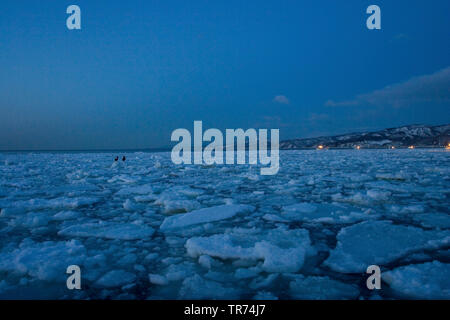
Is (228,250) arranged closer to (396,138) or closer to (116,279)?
(116,279)

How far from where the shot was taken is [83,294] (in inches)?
62.3

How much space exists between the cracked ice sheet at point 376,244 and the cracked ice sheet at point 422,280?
0.20m

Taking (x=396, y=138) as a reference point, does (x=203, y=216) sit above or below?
below

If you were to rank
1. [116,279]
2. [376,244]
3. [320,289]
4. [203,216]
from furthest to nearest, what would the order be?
Result: [203,216] → [376,244] → [116,279] → [320,289]

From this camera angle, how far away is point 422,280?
165 cm

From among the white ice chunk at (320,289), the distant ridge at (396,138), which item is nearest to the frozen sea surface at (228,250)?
the white ice chunk at (320,289)

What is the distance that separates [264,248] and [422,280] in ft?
3.61

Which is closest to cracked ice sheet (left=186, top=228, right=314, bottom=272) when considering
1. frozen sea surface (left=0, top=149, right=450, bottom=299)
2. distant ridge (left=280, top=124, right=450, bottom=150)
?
frozen sea surface (left=0, top=149, right=450, bottom=299)

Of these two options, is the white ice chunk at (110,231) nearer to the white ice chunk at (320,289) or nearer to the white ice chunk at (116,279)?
the white ice chunk at (116,279)

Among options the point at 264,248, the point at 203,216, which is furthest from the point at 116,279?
the point at 203,216

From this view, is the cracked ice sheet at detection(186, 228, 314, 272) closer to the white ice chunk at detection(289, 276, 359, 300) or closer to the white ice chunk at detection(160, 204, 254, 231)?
the white ice chunk at detection(289, 276, 359, 300)

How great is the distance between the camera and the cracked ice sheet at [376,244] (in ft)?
6.46

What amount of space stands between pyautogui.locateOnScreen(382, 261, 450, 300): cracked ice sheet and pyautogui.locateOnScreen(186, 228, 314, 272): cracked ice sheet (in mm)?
622
